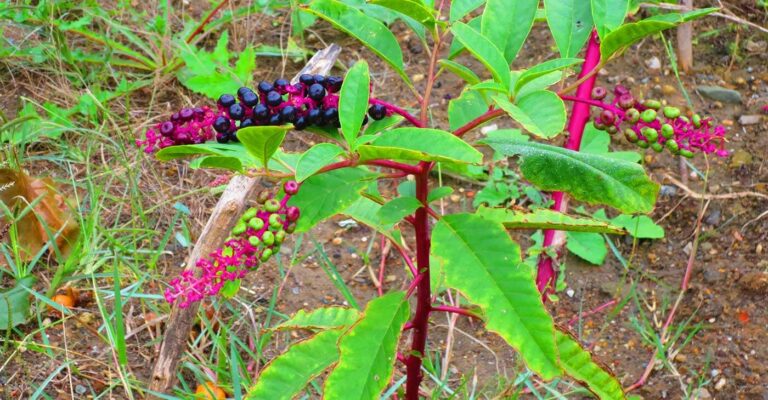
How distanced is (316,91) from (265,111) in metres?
0.10

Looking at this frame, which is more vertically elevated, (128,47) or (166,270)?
(128,47)

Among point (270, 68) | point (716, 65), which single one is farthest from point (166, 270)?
point (716, 65)

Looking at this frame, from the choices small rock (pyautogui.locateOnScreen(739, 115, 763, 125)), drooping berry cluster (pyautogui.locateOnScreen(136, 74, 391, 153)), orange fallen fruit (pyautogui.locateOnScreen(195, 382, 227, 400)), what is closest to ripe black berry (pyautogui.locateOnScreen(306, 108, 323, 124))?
drooping berry cluster (pyautogui.locateOnScreen(136, 74, 391, 153))

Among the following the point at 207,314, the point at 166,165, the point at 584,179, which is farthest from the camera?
the point at 166,165

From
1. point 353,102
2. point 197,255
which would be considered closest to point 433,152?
point 353,102

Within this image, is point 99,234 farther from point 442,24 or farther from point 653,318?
point 653,318

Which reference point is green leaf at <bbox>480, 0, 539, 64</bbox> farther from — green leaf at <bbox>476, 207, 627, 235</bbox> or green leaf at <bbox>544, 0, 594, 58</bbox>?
green leaf at <bbox>476, 207, 627, 235</bbox>

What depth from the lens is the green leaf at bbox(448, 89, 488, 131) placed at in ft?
5.95

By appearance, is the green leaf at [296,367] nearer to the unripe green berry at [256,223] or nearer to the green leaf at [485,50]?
the unripe green berry at [256,223]

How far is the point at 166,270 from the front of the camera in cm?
283

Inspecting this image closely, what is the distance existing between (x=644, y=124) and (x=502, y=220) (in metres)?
0.40

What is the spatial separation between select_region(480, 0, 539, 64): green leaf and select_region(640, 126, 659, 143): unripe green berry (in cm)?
30

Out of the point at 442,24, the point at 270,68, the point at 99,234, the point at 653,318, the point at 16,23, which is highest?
the point at 442,24

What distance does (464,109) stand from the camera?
5.99 feet
